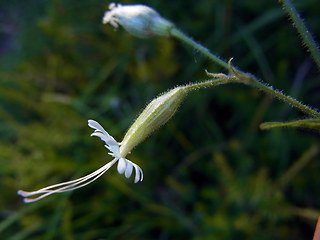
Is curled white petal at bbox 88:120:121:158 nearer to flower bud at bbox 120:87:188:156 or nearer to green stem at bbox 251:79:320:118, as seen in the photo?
flower bud at bbox 120:87:188:156

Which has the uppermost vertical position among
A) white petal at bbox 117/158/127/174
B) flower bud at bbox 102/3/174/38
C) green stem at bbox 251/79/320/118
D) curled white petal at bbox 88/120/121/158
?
flower bud at bbox 102/3/174/38

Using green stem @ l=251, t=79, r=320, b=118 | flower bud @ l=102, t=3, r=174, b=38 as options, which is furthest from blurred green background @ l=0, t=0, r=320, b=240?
green stem @ l=251, t=79, r=320, b=118

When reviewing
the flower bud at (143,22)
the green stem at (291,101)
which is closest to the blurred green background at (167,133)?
the flower bud at (143,22)

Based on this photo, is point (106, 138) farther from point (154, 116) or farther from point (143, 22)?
point (143, 22)

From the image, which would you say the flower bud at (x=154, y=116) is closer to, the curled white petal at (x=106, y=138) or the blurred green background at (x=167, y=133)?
the curled white petal at (x=106, y=138)

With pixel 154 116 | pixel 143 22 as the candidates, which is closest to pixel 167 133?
pixel 143 22

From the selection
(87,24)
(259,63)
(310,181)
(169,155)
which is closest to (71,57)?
(87,24)
